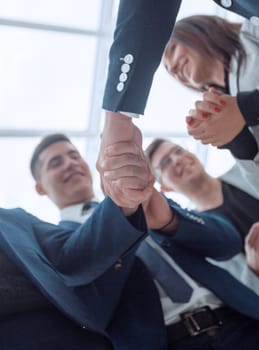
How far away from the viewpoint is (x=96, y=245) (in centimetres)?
110

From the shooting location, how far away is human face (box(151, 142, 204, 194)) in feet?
6.77

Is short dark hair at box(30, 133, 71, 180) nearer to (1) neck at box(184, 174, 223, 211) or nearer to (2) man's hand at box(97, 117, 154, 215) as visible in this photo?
(1) neck at box(184, 174, 223, 211)

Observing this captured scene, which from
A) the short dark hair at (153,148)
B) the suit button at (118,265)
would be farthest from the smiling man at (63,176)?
the suit button at (118,265)

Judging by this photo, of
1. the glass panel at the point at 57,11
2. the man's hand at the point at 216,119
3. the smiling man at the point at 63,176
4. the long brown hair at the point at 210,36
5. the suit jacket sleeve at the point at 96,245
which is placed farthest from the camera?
the glass panel at the point at 57,11

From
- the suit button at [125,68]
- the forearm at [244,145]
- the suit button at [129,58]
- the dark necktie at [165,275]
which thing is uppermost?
the suit button at [129,58]

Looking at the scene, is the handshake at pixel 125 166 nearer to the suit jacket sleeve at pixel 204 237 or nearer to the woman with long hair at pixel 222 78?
the woman with long hair at pixel 222 78

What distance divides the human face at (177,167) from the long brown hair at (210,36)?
63cm

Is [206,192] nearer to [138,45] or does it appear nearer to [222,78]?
[222,78]

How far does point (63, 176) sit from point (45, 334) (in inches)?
36.1

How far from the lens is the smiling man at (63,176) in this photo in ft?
5.99

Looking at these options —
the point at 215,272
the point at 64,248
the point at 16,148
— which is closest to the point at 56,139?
the point at 16,148

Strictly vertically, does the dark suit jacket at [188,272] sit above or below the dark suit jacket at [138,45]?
below

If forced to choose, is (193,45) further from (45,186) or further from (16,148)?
(16,148)

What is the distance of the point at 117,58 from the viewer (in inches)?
30.0
